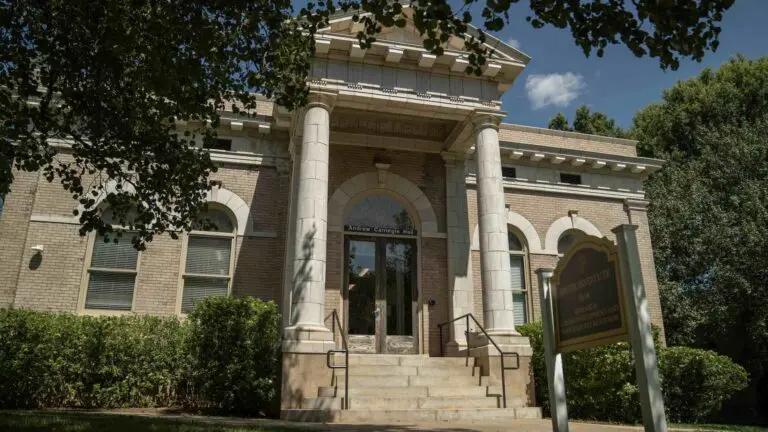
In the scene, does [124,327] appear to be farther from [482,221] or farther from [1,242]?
[482,221]

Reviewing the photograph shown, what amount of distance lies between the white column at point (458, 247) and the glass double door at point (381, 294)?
3.17 ft

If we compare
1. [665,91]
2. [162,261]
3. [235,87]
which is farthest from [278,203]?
[665,91]

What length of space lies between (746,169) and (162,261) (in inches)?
818

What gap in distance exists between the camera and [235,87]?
26.8 feet

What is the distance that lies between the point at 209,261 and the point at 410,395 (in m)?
6.82

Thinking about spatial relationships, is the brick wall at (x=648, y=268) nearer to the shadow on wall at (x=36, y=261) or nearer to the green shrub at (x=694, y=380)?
the green shrub at (x=694, y=380)

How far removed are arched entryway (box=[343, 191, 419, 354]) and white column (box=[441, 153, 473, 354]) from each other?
36.6 inches

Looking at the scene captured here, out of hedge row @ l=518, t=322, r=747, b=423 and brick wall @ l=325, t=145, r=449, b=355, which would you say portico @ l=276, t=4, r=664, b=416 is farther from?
hedge row @ l=518, t=322, r=747, b=423

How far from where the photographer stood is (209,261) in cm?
1478

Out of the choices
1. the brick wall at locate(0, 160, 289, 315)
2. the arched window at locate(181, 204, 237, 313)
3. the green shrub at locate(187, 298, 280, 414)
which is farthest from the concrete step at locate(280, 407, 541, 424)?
the arched window at locate(181, 204, 237, 313)

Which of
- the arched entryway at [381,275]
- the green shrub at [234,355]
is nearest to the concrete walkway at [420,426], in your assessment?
the green shrub at [234,355]

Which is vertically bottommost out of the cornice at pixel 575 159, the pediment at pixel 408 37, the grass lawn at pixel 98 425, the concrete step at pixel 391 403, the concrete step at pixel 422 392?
the grass lawn at pixel 98 425

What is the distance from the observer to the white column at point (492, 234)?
12250 millimetres

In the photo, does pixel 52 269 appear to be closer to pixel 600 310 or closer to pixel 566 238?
pixel 600 310
